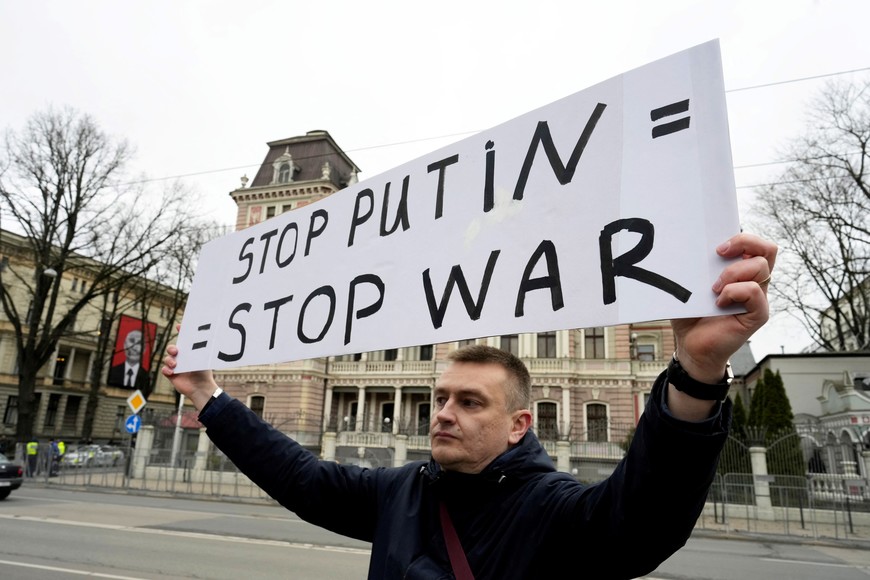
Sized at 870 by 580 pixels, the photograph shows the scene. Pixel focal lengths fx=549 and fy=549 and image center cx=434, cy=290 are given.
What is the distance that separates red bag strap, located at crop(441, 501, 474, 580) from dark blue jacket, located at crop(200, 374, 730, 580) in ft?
0.10

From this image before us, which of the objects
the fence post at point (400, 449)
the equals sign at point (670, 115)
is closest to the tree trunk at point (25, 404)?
the fence post at point (400, 449)

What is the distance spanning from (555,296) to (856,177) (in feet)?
94.5

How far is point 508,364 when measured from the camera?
1954mm

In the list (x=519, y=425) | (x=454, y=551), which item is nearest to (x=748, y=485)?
(x=519, y=425)

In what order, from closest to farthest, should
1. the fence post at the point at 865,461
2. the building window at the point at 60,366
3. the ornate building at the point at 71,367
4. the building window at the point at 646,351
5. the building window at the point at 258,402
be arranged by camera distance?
the fence post at the point at 865,461
the building window at the point at 258,402
the building window at the point at 646,351
the ornate building at the point at 71,367
the building window at the point at 60,366

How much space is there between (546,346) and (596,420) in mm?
5330

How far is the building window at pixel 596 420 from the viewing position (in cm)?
2950

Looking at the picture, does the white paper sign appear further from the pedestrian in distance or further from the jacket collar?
the jacket collar

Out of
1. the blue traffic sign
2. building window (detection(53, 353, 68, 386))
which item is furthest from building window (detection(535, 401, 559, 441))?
building window (detection(53, 353, 68, 386))

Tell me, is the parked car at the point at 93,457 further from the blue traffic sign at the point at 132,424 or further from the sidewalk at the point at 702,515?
the blue traffic sign at the point at 132,424

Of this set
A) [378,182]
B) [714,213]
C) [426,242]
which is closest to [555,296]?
[714,213]

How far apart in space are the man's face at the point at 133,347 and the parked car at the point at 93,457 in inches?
189

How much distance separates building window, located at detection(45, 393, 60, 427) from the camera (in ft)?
161

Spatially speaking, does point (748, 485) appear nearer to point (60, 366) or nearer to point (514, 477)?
point (514, 477)
